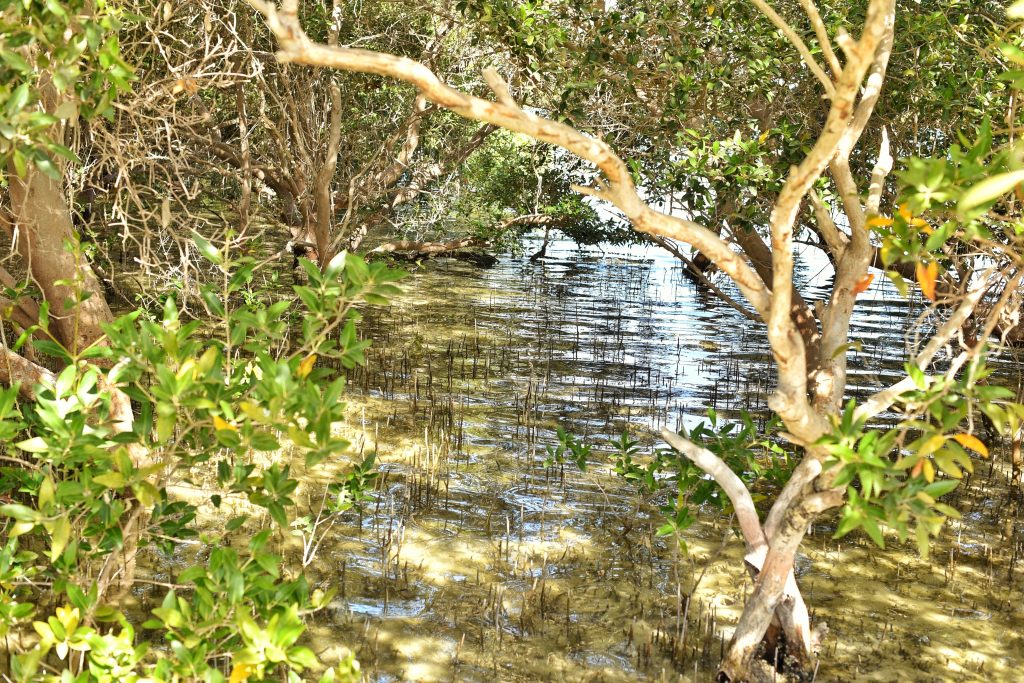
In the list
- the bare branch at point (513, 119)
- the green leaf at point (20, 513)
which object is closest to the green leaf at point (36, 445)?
the green leaf at point (20, 513)

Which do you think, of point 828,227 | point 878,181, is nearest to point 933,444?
point 828,227

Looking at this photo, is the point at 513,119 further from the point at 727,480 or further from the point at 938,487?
the point at 727,480

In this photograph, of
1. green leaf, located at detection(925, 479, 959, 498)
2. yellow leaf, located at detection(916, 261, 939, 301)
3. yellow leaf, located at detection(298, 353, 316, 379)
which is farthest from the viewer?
yellow leaf, located at detection(916, 261, 939, 301)

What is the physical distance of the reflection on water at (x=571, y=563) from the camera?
170 inches

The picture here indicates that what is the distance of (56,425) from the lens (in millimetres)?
2680

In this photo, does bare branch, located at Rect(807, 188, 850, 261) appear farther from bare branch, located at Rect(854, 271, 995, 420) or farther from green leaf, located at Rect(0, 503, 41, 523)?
green leaf, located at Rect(0, 503, 41, 523)

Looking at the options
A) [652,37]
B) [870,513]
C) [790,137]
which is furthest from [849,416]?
[652,37]

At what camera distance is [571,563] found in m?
5.19

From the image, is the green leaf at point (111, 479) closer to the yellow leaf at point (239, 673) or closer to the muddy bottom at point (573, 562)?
the yellow leaf at point (239, 673)

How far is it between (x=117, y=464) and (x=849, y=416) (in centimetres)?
217

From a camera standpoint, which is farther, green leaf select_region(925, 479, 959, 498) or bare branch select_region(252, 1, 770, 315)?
green leaf select_region(925, 479, 959, 498)

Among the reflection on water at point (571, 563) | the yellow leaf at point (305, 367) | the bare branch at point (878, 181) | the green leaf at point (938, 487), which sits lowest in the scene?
the reflection on water at point (571, 563)

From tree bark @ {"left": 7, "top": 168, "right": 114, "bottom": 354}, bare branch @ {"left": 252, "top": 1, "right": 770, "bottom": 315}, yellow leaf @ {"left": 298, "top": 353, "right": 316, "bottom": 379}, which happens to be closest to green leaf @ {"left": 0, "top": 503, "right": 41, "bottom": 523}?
yellow leaf @ {"left": 298, "top": 353, "right": 316, "bottom": 379}

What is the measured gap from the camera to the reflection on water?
4.31 metres
